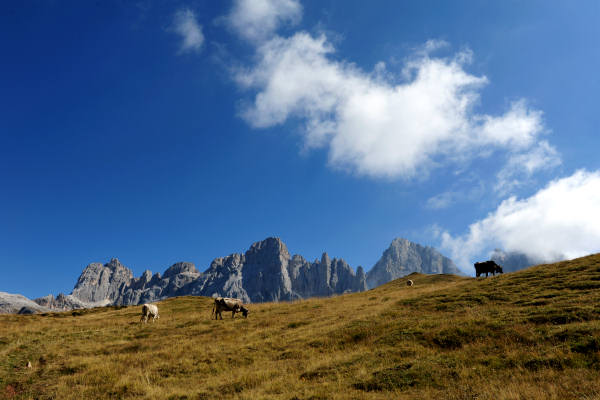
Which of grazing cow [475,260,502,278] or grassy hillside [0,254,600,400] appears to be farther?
grazing cow [475,260,502,278]

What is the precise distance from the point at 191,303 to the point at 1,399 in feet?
116

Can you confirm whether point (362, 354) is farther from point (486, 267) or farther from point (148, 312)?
point (486, 267)

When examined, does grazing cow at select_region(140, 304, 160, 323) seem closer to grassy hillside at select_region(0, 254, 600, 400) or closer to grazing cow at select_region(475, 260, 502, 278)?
grassy hillside at select_region(0, 254, 600, 400)

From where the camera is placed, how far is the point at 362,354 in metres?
15.8

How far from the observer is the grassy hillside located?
11.4m

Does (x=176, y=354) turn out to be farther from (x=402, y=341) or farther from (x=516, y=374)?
(x=516, y=374)

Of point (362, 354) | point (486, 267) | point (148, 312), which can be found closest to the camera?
point (362, 354)

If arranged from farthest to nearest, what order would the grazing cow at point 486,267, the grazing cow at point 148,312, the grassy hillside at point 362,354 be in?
the grazing cow at point 486,267, the grazing cow at point 148,312, the grassy hillside at point 362,354

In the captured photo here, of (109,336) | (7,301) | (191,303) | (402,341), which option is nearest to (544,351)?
(402,341)

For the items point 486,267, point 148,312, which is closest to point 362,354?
point 148,312

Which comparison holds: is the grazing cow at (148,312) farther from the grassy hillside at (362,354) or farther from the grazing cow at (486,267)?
the grazing cow at (486,267)

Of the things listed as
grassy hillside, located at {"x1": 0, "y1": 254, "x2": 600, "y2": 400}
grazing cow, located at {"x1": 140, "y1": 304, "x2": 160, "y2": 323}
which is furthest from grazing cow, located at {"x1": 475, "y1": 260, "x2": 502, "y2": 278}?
grazing cow, located at {"x1": 140, "y1": 304, "x2": 160, "y2": 323}

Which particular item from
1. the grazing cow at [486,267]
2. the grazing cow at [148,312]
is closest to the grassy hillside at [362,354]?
the grazing cow at [148,312]

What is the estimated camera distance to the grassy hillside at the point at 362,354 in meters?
11.4
